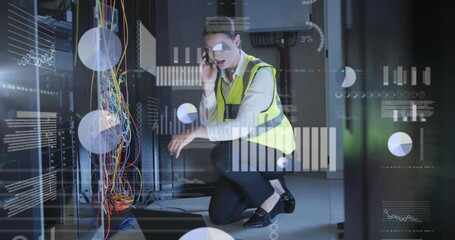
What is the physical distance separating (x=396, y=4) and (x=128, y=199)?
3.78 feet

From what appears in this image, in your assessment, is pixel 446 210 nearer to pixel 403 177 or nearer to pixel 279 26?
pixel 403 177

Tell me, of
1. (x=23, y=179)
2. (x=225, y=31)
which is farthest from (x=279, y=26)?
(x=23, y=179)

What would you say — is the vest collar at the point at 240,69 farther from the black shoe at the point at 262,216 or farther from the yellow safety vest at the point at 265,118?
the black shoe at the point at 262,216

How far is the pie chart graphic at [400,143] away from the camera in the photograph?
1157 mm

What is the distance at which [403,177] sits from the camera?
1165 mm

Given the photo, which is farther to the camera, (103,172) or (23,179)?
(103,172)

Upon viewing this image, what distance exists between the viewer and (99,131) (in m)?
1.25
